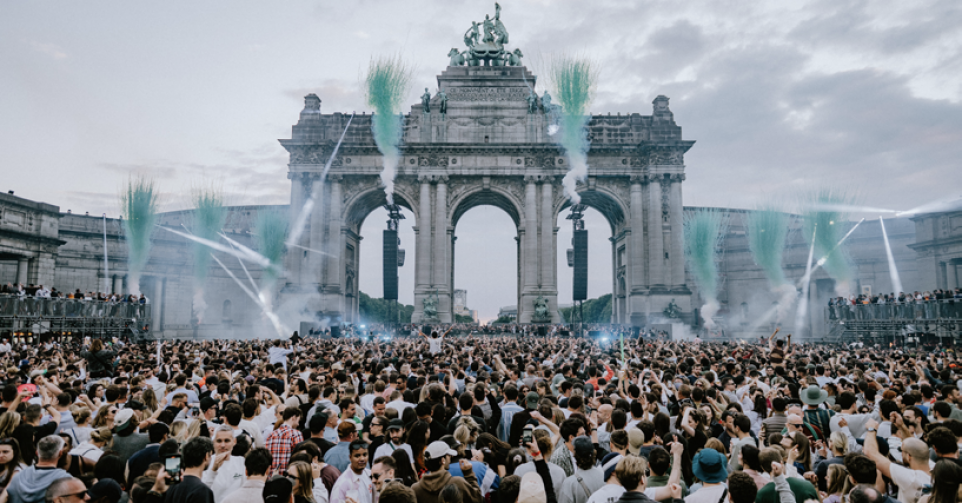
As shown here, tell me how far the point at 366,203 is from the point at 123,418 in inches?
2099

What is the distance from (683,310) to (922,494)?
4998 cm

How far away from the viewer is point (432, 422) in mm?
7906

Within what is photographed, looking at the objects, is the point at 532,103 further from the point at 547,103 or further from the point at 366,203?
the point at 366,203

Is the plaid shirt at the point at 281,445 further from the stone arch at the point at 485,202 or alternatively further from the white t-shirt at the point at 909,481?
the stone arch at the point at 485,202

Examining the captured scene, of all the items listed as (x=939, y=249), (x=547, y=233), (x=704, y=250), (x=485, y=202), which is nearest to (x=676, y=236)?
(x=704, y=250)

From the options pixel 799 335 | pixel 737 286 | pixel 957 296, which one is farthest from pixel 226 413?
pixel 737 286

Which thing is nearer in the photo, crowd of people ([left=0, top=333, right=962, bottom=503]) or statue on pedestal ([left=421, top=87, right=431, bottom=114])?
crowd of people ([left=0, top=333, right=962, bottom=503])

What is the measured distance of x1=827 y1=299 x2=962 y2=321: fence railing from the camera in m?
33.1

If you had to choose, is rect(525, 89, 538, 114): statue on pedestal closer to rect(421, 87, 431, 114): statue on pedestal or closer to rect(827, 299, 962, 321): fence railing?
rect(421, 87, 431, 114): statue on pedestal

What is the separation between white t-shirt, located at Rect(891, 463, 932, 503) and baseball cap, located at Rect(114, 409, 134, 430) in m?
8.51

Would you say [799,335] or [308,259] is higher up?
[308,259]

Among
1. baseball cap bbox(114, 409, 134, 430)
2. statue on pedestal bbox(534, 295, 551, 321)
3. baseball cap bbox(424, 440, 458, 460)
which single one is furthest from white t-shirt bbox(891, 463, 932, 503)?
statue on pedestal bbox(534, 295, 551, 321)

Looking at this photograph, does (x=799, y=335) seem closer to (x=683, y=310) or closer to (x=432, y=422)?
(x=683, y=310)

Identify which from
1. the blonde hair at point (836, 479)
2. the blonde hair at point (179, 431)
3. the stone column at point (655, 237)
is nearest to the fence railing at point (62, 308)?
the blonde hair at point (179, 431)
